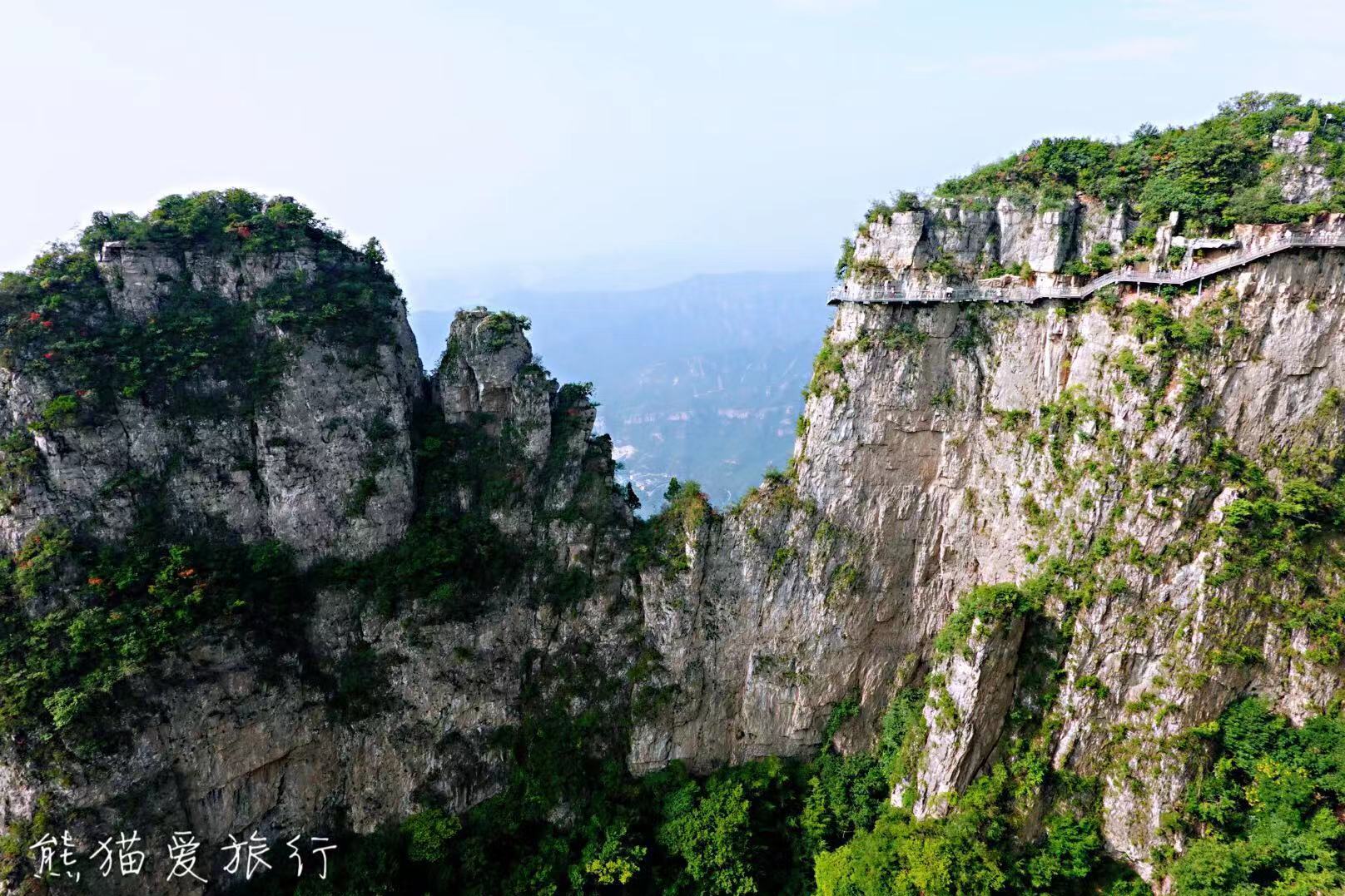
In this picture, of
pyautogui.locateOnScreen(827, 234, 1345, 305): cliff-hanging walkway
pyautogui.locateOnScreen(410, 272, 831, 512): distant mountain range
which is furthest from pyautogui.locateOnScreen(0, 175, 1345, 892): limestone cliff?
pyautogui.locateOnScreen(410, 272, 831, 512): distant mountain range

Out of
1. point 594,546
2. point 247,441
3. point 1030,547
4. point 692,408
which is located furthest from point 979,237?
point 692,408

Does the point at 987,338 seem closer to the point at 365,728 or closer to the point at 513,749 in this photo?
the point at 513,749

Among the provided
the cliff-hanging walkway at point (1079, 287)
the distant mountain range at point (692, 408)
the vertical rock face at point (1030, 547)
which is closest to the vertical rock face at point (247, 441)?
the vertical rock face at point (1030, 547)

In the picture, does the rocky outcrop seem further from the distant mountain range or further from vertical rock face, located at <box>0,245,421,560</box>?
the distant mountain range

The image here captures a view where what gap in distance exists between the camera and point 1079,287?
22797 millimetres

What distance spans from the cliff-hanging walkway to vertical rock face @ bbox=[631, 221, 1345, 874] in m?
0.45

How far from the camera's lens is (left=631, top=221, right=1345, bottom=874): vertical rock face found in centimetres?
2072

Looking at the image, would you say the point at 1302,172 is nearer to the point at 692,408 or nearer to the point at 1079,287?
the point at 1079,287

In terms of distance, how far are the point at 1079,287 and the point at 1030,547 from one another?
9159 mm

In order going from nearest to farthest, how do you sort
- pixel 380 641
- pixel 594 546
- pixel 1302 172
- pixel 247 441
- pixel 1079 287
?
1. pixel 1302 172
2. pixel 1079 287
3. pixel 247 441
4. pixel 380 641
5. pixel 594 546

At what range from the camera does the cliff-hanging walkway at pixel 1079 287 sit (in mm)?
19797

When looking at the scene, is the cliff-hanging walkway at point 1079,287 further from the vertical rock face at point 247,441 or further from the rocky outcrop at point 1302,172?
the vertical rock face at point 247,441

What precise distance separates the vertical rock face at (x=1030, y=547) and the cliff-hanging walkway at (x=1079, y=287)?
1.49 ft

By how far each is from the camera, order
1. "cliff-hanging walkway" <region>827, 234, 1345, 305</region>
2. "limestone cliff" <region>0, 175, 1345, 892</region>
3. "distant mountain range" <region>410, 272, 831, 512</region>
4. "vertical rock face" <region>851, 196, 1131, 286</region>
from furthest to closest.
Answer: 1. "distant mountain range" <region>410, 272, 831, 512</region>
2. "vertical rock face" <region>851, 196, 1131, 286</region>
3. "limestone cliff" <region>0, 175, 1345, 892</region>
4. "cliff-hanging walkway" <region>827, 234, 1345, 305</region>
